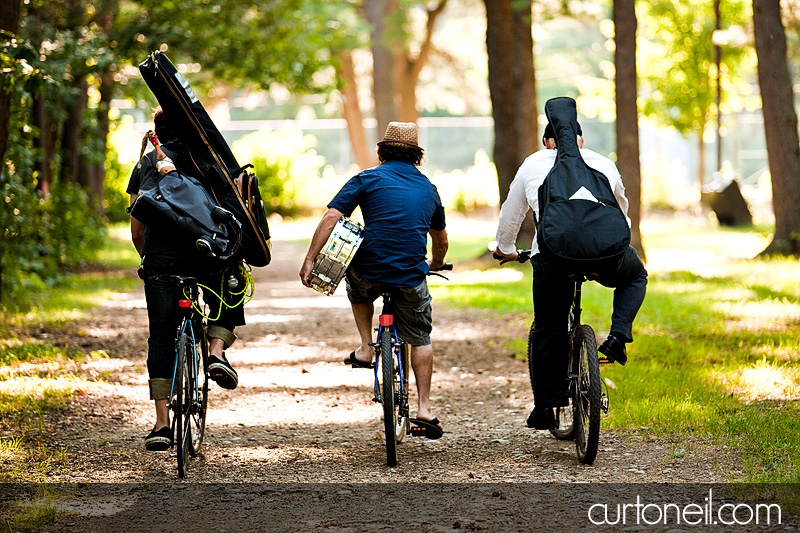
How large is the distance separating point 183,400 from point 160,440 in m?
0.35

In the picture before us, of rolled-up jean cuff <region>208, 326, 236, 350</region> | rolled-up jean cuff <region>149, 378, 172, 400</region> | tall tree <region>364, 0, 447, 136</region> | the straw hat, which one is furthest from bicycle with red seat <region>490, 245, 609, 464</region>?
tall tree <region>364, 0, 447, 136</region>

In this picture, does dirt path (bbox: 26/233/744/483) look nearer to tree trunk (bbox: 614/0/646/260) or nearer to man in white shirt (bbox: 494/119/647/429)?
man in white shirt (bbox: 494/119/647/429)

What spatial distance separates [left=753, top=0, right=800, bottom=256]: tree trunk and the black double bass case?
36.0 feet

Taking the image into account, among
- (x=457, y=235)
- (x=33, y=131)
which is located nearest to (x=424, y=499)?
(x=33, y=131)

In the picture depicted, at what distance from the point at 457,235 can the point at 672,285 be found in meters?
12.5

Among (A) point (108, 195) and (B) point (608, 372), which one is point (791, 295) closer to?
(B) point (608, 372)

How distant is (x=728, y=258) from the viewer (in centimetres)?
1744

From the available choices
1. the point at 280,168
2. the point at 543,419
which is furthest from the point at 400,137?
the point at 280,168

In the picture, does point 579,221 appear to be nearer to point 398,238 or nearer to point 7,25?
point 398,238

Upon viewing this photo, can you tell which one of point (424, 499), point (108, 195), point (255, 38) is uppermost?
point (255, 38)

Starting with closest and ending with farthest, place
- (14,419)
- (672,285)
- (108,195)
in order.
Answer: (14,419) < (672,285) < (108,195)

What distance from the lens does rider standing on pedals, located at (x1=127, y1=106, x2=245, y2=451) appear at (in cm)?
614

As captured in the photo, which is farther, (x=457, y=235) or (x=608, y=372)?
(x=457, y=235)

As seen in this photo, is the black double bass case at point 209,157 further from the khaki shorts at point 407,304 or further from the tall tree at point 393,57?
the tall tree at point 393,57
